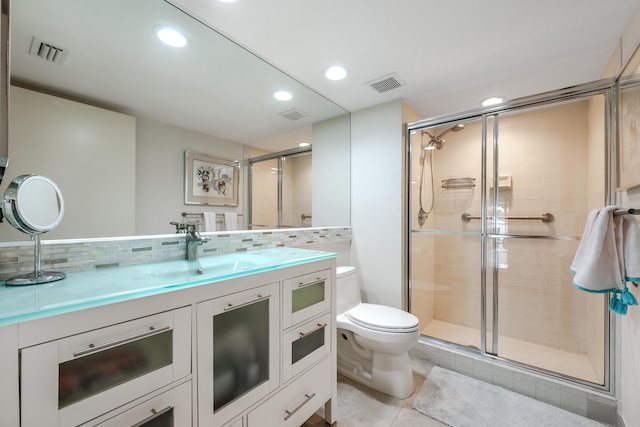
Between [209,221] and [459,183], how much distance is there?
2262mm

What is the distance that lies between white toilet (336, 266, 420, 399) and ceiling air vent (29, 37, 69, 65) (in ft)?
6.44

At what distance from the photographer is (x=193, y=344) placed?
921 mm

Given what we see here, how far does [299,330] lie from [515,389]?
1.67 meters

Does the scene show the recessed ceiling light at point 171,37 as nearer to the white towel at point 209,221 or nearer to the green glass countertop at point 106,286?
the white towel at point 209,221

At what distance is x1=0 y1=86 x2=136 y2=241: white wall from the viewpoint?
1060 mm

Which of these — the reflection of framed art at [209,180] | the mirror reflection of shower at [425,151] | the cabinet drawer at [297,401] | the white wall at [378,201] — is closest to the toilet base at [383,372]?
the cabinet drawer at [297,401]

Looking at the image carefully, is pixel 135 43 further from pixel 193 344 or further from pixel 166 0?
pixel 193 344

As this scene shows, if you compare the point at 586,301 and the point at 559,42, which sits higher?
the point at 559,42

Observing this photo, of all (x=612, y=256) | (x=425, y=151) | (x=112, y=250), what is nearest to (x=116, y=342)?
(x=112, y=250)

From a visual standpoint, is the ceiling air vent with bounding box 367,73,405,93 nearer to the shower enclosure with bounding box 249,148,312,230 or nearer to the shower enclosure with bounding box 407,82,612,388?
the shower enclosure with bounding box 407,82,612,388

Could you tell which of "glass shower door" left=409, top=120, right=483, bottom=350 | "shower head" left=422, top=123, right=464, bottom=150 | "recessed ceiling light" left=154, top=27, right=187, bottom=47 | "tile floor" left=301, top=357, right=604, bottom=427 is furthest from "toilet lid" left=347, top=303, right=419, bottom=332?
"recessed ceiling light" left=154, top=27, right=187, bottom=47

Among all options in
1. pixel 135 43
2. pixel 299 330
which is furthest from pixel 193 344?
pixel 135 43

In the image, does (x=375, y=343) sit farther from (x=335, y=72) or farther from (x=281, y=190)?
(x=335, y=72)

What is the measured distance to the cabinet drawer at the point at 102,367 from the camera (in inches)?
25.4
